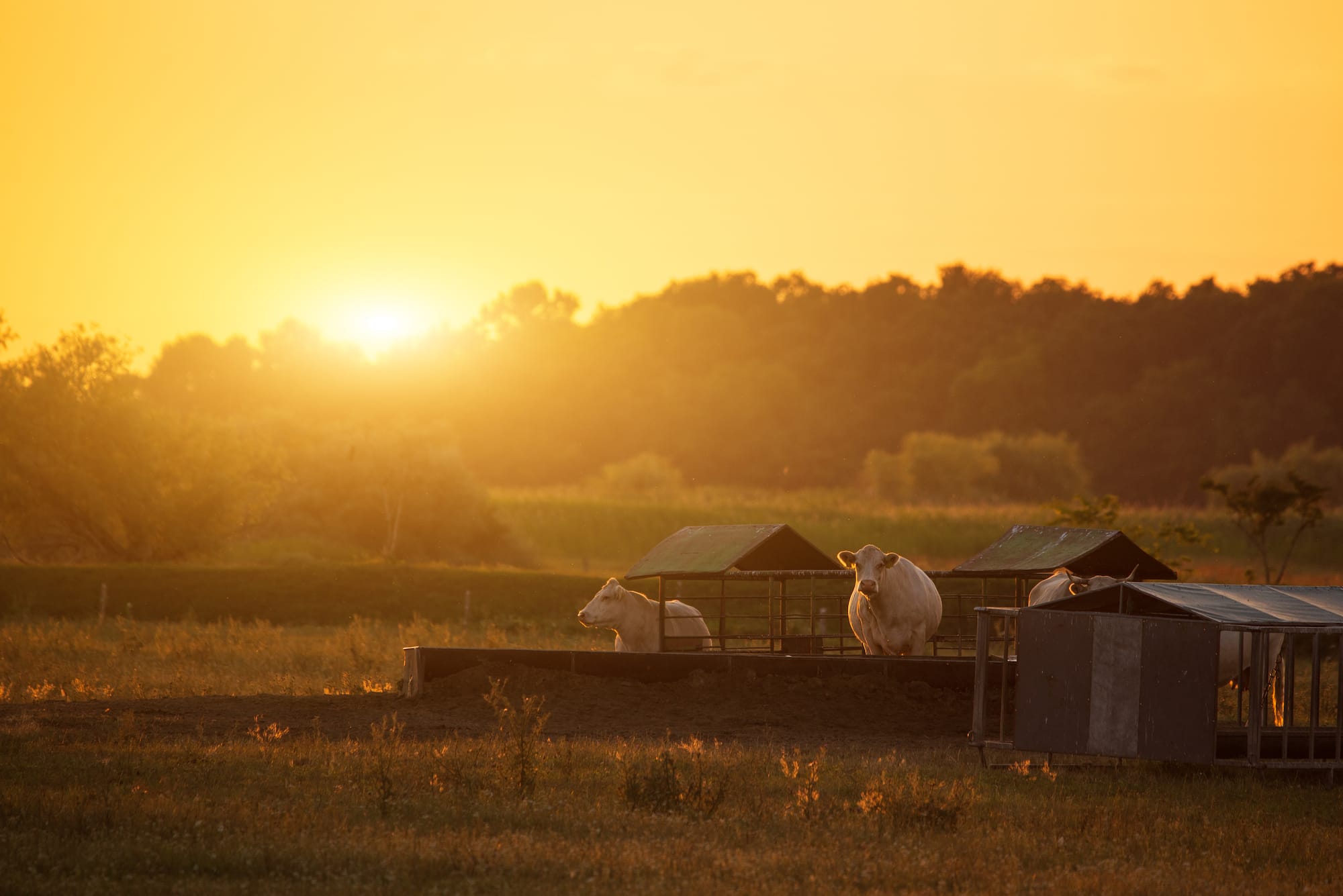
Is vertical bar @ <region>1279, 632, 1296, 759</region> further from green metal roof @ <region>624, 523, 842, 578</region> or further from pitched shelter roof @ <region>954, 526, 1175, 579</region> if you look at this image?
green metal roof @ <region>624, 523, 842, 578</region>

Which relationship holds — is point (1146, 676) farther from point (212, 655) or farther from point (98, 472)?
point (98, 472)

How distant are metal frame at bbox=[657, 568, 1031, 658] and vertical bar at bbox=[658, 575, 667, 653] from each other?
18mm

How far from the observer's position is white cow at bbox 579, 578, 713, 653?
2242 cm

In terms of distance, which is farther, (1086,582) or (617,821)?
(1086,582)

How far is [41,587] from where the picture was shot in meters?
37.1

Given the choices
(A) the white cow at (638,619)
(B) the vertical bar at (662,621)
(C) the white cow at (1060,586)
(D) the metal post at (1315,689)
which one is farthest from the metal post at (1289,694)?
(A) the white cow at (638,619)

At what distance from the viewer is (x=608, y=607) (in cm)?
2252

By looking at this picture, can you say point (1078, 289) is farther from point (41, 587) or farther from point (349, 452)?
point (41, 587)

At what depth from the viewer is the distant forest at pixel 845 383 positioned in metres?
86.0

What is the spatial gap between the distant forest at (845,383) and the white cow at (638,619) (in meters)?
39.7

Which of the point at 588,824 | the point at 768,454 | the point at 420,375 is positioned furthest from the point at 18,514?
the point at 420,375

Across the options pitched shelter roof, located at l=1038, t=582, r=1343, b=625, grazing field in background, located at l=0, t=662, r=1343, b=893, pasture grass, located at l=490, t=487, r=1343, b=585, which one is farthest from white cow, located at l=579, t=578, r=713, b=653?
pasture grass, located at l=490, t=487, r=1343, b=585

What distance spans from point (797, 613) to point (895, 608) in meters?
13.4

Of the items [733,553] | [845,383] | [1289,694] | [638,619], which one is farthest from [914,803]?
[845,383]
